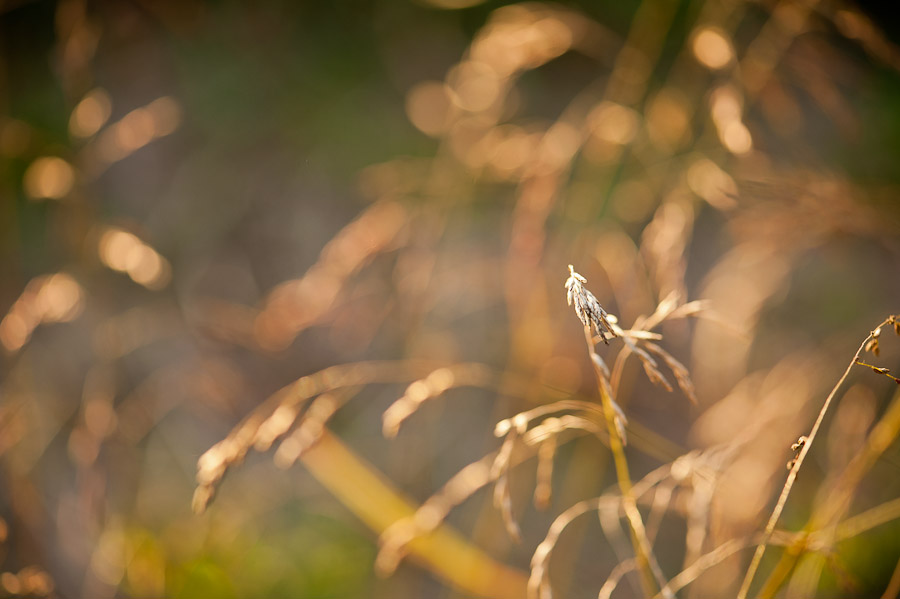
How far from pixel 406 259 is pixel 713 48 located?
543mm

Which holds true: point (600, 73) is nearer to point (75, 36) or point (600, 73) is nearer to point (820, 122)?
point (820, 122)

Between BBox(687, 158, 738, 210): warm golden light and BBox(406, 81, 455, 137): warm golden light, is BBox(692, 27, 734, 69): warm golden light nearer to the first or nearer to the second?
BBox(687, 158, 738, 210): warm golden light

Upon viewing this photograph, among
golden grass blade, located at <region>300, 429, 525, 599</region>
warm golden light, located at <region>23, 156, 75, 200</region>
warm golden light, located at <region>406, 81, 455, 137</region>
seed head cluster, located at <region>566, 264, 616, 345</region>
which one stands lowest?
golden grass blade, located at <region>300, 429, 525, 599</region>

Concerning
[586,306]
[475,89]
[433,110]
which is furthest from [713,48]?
[433,110]


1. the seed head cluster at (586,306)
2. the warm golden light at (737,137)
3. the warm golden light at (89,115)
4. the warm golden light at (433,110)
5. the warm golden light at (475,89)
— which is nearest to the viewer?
the seed head cluster at (586,306)

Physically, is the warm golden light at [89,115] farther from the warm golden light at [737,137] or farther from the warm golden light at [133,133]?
the warm golden light at [737,137]

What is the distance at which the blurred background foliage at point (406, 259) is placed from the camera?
875mm

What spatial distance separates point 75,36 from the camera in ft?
2.78

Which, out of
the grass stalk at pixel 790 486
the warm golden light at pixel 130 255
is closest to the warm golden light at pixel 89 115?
the warm golden light at pixel 130 255

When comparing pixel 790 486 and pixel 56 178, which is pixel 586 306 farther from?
pixel 56 178

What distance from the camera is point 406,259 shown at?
1048 millimetres

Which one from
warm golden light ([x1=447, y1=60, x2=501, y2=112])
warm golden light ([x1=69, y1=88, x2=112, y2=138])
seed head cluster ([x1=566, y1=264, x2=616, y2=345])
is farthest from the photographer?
warm golden light ([x1=447, y1=60, x2=501, y2=112])

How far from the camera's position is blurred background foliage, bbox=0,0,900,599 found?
88cm

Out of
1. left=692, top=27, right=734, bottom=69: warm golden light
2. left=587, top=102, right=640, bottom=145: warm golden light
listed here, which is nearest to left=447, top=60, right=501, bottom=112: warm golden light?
left=587, top=102, right=640, bottom=145: warm golden light
